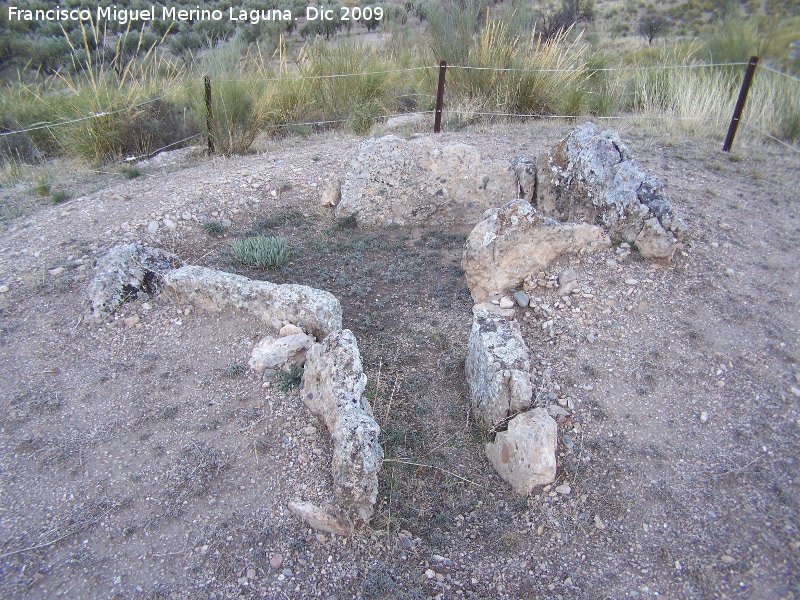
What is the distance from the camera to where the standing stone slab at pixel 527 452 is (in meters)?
2.81

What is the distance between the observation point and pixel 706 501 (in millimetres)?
2719

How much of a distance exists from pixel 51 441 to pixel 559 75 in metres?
7.25

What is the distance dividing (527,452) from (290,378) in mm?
1328

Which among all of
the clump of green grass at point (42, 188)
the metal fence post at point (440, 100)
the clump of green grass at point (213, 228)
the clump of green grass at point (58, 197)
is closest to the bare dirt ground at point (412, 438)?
the clump of green grass at point (213, 228)

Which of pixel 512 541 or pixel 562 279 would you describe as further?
pixel 562 279

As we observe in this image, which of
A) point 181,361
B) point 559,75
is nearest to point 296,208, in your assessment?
point 181,361

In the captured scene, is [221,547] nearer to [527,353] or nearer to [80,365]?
[80,365]

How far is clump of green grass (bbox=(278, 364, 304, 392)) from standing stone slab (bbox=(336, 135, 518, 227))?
2.26m

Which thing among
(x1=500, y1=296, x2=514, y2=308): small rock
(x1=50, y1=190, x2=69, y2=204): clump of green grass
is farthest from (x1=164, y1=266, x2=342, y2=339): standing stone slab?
(x1=50, y1=190, x2=69, y2=204): clump of green grass

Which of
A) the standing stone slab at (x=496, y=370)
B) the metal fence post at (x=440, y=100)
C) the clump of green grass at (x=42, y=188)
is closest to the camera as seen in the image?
the standing stone slab at (x=496, y=370)

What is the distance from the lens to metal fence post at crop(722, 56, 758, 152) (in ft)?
20.7

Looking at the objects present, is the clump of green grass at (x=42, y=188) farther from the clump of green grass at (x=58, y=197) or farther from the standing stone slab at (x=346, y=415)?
the standing stone slab at (x=346, y=415)

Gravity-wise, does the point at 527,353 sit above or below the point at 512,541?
above

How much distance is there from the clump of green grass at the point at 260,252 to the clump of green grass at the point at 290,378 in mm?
1382
